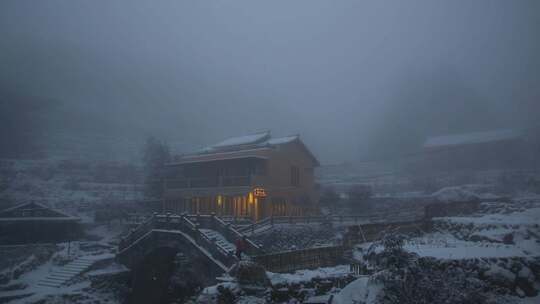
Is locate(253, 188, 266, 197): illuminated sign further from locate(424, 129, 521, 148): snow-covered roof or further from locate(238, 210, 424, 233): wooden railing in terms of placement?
locate(424, 129, 521, 148): snow-covered roof

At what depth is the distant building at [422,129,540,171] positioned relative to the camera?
134 feet

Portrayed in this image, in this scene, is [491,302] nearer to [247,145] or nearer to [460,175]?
[247,145]

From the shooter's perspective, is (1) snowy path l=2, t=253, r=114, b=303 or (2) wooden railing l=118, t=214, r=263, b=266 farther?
(1) snowy path l=2, t=253, r=114, b=303

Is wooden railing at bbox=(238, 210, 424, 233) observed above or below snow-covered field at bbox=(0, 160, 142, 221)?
below

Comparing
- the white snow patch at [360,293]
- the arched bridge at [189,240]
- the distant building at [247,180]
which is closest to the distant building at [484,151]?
the distant building at [247,180]

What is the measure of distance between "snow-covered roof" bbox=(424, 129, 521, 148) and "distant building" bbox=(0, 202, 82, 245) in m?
49.4

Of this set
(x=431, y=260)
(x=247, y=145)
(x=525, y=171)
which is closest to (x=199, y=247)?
(x=431, y=260)

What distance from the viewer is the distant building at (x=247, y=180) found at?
3198 cm

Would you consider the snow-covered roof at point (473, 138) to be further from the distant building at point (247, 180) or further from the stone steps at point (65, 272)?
the stone steps at point (65, 272)

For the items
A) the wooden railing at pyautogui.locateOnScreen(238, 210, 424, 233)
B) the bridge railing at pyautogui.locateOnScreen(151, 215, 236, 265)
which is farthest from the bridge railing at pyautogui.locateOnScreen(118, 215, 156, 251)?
the wooden railing at pyautogui.locateOnScreen(238, 210, 424, 233)

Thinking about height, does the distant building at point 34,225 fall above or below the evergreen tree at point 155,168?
below

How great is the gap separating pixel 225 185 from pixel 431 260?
77.6 ft

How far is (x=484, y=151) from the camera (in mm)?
45125

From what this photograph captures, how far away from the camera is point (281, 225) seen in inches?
1005
